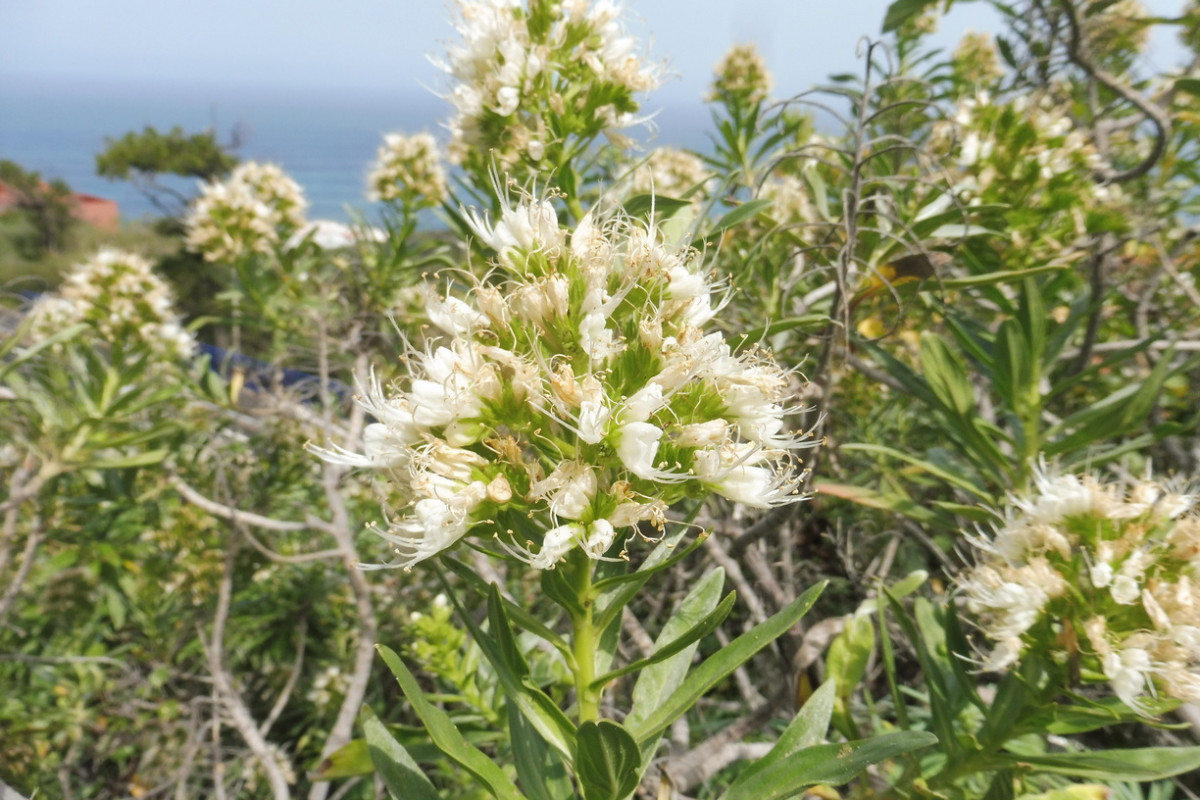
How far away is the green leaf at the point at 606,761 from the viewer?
32.2 inches

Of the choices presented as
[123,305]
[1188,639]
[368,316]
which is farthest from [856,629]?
[123,305]

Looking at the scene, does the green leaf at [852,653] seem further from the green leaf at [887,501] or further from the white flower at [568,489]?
the white flower at [568,489]

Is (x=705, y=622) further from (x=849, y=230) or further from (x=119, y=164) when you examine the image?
(x=119, y=164)

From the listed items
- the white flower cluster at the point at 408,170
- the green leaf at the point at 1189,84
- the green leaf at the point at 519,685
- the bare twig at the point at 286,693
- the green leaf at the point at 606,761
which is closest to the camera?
the green leaf at the point at 606,761

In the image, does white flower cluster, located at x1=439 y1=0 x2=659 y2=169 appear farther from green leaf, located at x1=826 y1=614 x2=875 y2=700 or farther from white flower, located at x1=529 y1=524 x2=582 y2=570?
green leaf, located at x1=826 y1=614 x2=875 y2=700

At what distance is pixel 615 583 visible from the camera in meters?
0.91

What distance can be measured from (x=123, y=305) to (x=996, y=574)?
3.61 metres

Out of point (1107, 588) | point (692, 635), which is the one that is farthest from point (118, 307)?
point (1107, 588)

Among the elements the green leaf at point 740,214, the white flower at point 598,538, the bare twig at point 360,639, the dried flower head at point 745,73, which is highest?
the dried flower head at point 745,73

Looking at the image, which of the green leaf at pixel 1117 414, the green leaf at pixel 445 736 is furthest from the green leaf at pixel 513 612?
the green leaf at pixel 1117 414

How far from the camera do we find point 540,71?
5.15 feet

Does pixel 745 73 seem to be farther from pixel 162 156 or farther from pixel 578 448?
pixel 162 156

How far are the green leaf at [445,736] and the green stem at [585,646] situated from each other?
5.1 inches

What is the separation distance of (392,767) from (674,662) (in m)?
0.43
